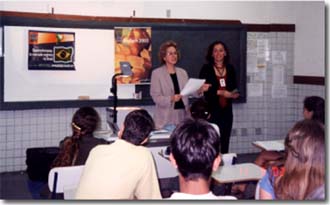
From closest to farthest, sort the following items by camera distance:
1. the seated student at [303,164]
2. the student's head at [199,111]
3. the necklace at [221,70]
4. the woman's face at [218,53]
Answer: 1. the seated student at [303,164]
2. the student's head at [199,111]
3. the woman's face at [218,53]
4. the necklace at [221,70]

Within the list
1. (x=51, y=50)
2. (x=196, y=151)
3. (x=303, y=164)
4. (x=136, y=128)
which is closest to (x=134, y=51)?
(x=51, y=50)

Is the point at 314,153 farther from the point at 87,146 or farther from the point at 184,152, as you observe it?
the point at 87,146

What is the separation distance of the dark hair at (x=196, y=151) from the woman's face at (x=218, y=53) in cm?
261

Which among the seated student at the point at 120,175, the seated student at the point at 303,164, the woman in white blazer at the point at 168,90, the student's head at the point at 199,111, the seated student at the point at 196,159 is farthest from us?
the woman in white blazer at the point at 168,90

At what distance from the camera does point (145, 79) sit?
16.5 ft

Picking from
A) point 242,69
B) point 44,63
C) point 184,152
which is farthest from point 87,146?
point 242,69

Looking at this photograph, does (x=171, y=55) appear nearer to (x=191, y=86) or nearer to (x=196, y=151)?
(x=191, y=86)

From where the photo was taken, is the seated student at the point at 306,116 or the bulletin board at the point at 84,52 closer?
the seated student at the point at 306,116

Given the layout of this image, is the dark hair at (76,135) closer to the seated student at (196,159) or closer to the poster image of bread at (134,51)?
the seated student at (196,159)

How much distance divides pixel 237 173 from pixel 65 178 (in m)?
0.92

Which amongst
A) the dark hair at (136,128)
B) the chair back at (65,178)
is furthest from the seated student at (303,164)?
the chair back at (65,178)

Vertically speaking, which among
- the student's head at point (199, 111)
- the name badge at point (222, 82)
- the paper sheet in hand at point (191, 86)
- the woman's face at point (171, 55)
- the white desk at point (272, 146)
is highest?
the woman's face at point (171, 55)

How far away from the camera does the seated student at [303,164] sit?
6.11ft

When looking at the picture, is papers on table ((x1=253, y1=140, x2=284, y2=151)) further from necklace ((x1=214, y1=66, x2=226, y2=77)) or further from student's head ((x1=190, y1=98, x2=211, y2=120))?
necklace ((x1=214, y1=66, x2=226, y2=77))
